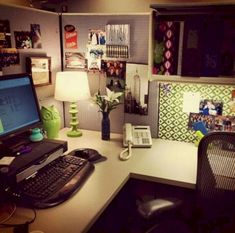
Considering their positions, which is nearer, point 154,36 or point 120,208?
point 154,36

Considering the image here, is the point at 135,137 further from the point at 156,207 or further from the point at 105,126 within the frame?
the point at 156,207

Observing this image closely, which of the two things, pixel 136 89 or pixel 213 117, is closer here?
pixel 213 117

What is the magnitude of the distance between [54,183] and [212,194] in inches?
26.6

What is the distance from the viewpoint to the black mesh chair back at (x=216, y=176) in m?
1.26

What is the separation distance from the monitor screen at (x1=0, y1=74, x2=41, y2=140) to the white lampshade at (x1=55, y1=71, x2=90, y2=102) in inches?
11.7

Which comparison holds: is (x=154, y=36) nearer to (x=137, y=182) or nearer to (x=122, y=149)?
(x=122, y=149)

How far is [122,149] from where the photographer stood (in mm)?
1915

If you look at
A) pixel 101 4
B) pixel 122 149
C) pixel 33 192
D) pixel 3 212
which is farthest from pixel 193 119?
pixel 101 4

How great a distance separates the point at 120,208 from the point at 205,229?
844 mm

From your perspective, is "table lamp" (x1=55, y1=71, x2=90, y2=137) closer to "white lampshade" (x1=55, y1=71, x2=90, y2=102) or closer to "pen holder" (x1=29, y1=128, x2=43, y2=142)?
"white lampshade" (x1=55, y1=71, x2=90, y2=102)

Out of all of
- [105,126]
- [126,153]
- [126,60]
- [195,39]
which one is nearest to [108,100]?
[105,126]

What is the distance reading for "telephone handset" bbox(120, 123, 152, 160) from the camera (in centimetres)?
188

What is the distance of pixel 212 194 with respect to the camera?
133cm

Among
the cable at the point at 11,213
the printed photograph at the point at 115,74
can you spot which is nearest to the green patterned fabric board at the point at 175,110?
the printed photograph at the point at 115,74
